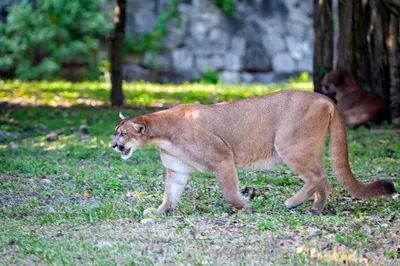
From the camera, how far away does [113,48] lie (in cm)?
1708

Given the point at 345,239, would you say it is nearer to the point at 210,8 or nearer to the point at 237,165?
the point at 237,165

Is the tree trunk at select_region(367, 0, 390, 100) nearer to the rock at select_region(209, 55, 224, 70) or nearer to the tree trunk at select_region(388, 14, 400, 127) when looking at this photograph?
the tree trunk at select_region(388, 14, 400, 127)

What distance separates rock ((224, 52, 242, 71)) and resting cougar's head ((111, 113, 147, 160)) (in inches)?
658

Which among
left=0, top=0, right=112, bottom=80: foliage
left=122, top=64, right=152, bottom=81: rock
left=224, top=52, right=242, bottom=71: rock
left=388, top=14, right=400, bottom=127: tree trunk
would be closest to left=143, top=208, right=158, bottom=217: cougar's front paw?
left=388, top=14, right=400, bottom=127: tree trunk

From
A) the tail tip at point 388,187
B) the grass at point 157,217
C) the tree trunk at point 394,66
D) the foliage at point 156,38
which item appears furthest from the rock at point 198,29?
the tail tip at point 388,187

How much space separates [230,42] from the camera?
2447 centimetres

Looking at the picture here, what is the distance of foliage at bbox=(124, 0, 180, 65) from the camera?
2372 cm

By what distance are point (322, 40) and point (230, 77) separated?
29.5 ft

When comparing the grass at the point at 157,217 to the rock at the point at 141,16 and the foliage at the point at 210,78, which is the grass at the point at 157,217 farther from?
the rock at the point at 141,16

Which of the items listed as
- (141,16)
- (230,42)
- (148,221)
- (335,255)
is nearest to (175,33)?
(141,16)

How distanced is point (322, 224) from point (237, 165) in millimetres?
1320

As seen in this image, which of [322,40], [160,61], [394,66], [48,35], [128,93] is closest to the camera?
[394,66]

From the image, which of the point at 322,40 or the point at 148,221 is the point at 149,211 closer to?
the point at 148,221

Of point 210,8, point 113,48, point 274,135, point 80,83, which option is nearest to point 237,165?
point 274,135
